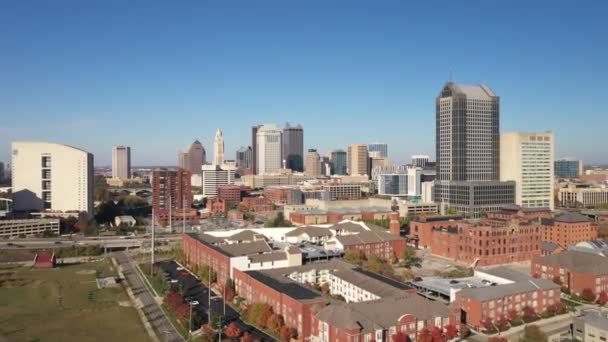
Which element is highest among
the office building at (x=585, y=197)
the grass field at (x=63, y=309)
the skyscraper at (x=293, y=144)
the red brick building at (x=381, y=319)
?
the skyscraper at (x=293, y=144)

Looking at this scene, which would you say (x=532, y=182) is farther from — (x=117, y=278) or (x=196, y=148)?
(x=196, y=148)

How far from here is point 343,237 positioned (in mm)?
34969

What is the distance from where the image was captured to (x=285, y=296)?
70.5ft

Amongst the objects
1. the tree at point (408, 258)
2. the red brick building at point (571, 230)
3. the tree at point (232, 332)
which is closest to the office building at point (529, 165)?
the red brick building at point (571, 230)

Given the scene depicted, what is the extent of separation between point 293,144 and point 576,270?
134m

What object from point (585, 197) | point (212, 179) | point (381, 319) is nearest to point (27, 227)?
point (381, 319)

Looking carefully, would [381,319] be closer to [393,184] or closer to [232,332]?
[232,332]

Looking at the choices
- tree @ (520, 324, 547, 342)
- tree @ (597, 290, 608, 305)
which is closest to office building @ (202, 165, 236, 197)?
tree @ (597, 290, 608, 305)

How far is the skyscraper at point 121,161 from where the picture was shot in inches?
6235

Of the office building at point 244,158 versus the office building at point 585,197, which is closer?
the office building at point 585,197

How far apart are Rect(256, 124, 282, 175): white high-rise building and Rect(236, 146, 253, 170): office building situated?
54.4 ft

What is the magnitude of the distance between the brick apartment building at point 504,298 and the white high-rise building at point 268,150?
11859 centimetres

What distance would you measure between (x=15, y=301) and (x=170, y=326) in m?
9.93

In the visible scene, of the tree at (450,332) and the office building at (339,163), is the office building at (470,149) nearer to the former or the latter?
the tree at (450,332)
